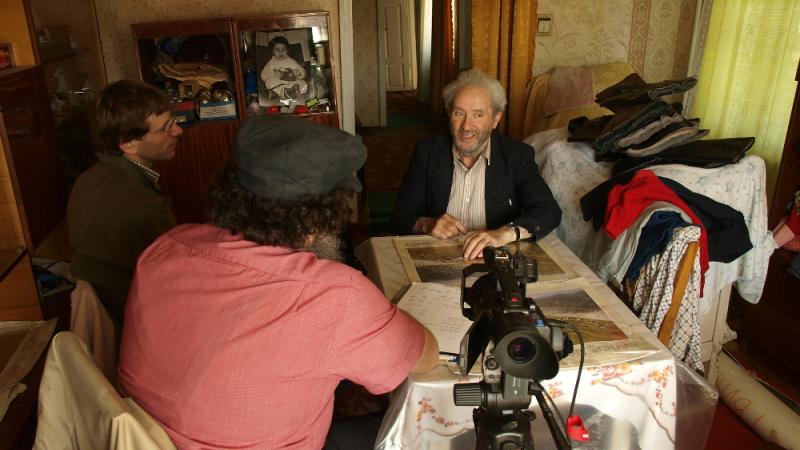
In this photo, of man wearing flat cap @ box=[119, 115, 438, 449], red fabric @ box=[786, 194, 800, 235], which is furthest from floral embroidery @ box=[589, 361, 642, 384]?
red fabric @ box=[786, 194, 800, 235]

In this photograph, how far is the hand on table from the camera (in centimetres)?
160

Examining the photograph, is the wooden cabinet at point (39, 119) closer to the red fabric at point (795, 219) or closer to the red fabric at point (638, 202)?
the red fabric at point (638, 202)

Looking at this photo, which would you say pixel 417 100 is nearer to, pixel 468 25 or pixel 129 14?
pixel 468 25

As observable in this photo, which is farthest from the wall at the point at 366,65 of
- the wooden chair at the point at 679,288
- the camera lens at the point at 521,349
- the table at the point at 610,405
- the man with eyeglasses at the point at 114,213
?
the camera lens at the point at 521,349

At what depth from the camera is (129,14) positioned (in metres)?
2.90

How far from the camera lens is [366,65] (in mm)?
6191

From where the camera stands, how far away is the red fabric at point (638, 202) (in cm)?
168

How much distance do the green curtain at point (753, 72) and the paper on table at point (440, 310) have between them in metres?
1.91

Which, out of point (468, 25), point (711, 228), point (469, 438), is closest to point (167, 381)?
point (469, 438)

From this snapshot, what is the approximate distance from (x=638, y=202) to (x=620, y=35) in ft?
7.25

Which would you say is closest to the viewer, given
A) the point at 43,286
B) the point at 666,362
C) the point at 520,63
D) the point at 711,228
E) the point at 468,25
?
the point at 666,362

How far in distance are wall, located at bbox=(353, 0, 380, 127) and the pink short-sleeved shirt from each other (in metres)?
5.33

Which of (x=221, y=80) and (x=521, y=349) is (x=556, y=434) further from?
(x=221, y=80)

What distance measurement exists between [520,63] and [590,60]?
0.48 metres
